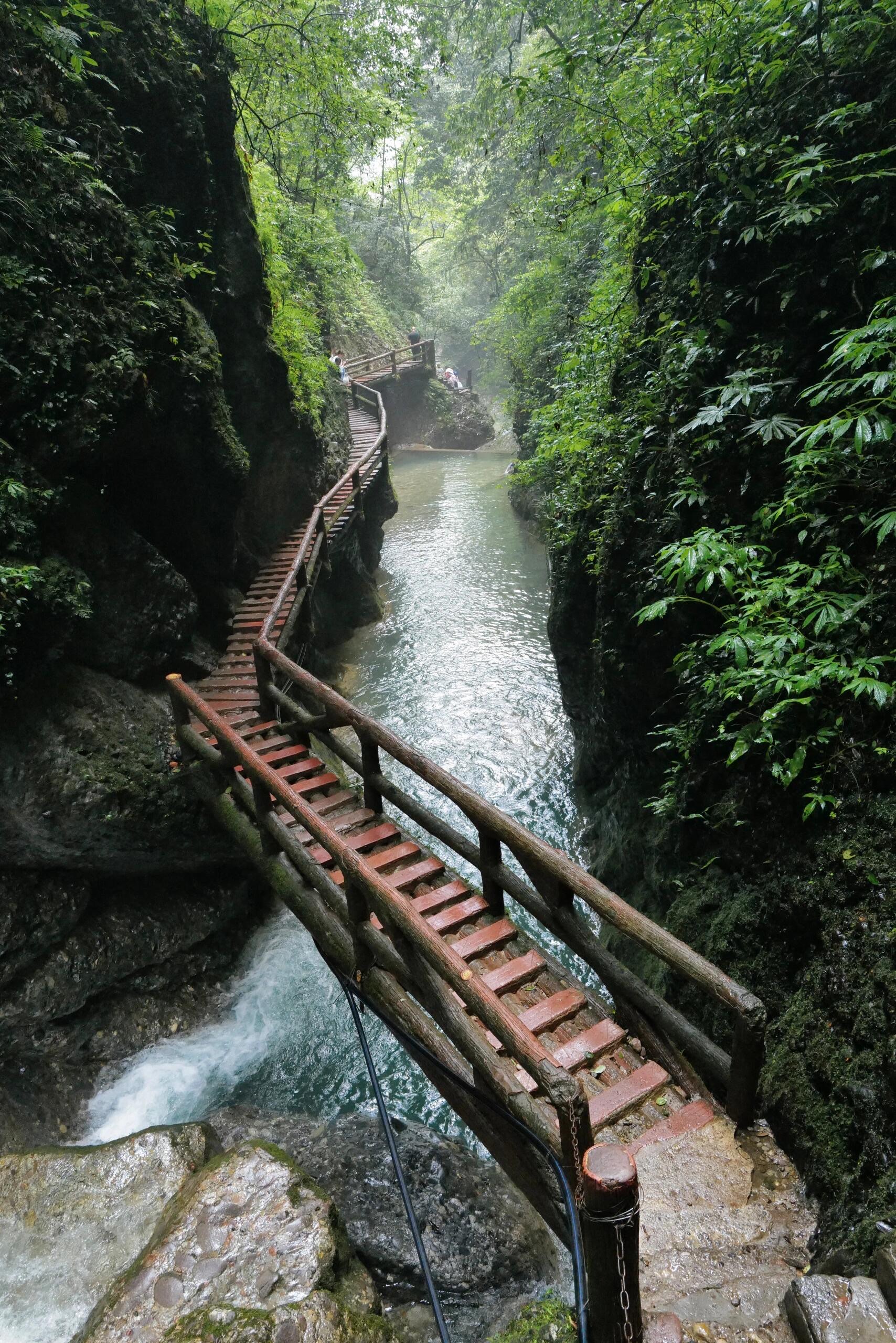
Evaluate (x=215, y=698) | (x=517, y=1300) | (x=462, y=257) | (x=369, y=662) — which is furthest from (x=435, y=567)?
(x=462, y=257)

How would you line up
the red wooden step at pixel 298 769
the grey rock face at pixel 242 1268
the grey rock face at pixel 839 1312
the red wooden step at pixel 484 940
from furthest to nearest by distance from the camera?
the red wooden step at pixel 298 769, the red wooden step at pixel 484 940, the grey rock face at pixel 242 1268, the grey rock face at pixel 839 1312

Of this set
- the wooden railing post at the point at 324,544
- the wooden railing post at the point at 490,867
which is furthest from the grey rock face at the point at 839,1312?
the wooden railing post at the point at 324,544

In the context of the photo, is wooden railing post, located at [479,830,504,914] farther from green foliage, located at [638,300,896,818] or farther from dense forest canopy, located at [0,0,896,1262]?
green foliage, located at [638,300,896,818]

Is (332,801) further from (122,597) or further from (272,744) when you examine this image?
(122,597)

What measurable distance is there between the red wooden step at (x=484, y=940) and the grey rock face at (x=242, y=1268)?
5.77ft

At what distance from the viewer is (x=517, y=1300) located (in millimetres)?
4281

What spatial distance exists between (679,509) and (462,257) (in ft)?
115

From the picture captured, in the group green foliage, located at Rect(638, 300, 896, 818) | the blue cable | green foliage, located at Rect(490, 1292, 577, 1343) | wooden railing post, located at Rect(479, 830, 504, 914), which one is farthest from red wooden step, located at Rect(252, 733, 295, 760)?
green foliage, located at Rect(490, 1292, 577, 1343)

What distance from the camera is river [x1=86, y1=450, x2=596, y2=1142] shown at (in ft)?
21.0

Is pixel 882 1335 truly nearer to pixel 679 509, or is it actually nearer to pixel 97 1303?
pixel 97 1303

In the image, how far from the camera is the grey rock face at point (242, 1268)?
358cm

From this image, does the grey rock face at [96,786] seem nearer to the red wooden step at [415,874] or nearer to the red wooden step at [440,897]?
the red wooden step at [415,874]

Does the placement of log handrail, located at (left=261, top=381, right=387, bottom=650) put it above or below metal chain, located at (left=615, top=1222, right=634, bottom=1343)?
above

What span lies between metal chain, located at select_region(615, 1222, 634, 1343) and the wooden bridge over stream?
31 cm
